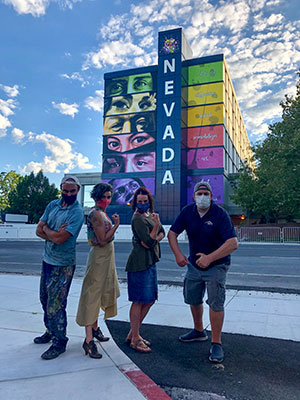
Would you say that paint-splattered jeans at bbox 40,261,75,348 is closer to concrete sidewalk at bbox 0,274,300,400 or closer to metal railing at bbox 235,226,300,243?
concrete sidewalk at bbox 0,274,300,400

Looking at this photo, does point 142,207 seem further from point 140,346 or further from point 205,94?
point 205,94

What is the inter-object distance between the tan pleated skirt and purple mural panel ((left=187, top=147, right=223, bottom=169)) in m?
42.6

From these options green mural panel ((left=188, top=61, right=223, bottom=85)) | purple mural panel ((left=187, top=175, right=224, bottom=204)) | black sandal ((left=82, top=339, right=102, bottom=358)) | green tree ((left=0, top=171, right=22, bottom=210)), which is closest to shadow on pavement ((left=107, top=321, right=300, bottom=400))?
black sandal ((left=82, top=339, right=102, bottom=358))

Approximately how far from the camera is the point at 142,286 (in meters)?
3.85

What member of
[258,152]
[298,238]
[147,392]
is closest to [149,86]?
[258,152]

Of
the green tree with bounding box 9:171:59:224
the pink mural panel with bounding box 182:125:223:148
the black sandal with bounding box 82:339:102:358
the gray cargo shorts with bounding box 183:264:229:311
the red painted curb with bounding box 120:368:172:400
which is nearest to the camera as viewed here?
the red painted curb with bounding box 120:368:172:400

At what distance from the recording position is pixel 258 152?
35.7 m

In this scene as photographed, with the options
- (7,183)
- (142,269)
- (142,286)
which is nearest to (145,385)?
(142,286)

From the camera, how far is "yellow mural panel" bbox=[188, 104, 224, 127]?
45594 millimetres

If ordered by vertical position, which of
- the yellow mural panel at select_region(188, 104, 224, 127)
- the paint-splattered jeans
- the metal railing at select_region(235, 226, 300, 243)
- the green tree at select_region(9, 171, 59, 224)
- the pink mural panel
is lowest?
the metal railing at select_region(235, 226, 300, 243)

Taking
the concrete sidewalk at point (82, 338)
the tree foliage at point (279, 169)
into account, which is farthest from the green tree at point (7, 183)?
the concrete sidewalk at point (82, 338)

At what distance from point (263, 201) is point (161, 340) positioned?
35.4m

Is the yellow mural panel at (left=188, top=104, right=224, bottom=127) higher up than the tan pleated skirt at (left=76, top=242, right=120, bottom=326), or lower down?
higher up

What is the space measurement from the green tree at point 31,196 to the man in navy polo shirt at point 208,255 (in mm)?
53290
